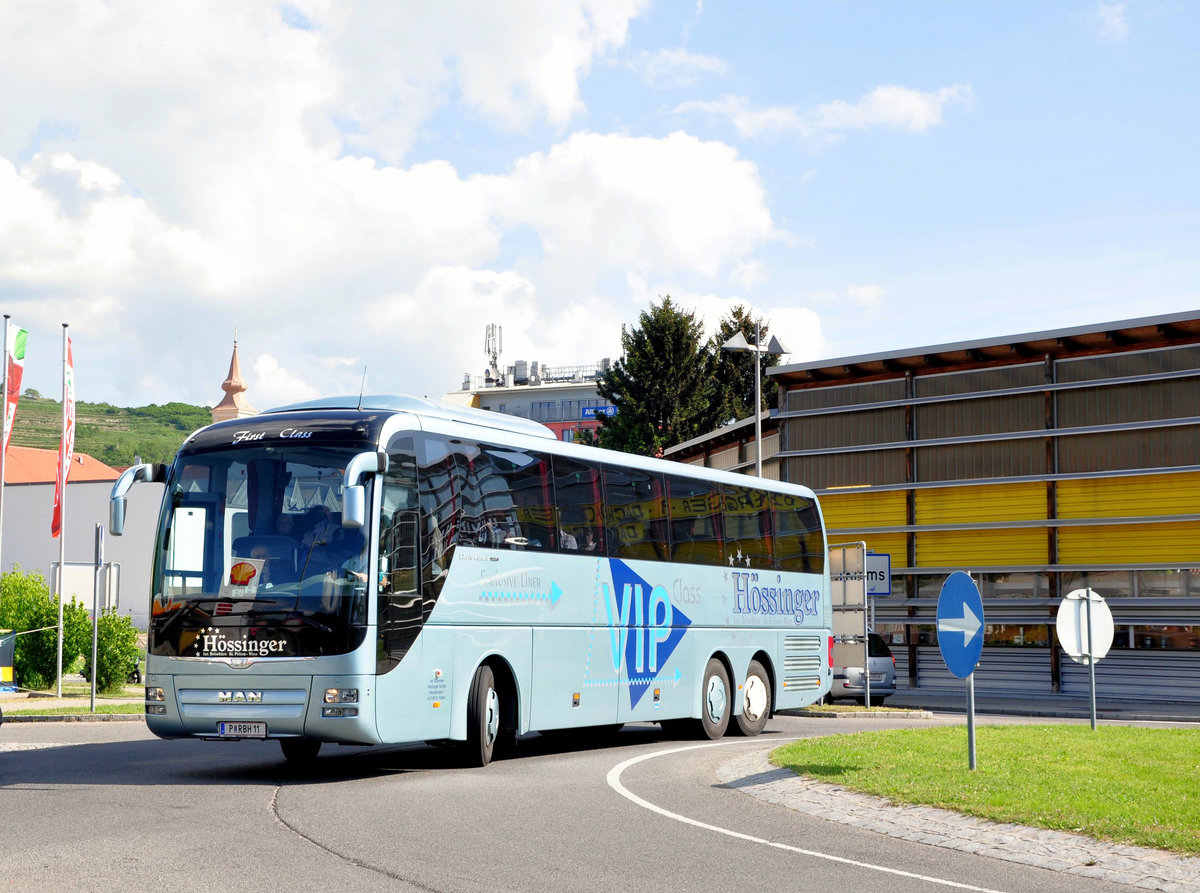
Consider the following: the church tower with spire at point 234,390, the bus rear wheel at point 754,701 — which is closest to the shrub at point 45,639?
the bus rear wheel at point 754,701

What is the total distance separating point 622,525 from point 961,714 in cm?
1367

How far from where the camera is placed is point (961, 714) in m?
27.5

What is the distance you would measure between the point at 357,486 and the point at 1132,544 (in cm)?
2400

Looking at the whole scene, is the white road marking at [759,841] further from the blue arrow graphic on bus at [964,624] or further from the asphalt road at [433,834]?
the blue arrow graphic on bus at [964,624]

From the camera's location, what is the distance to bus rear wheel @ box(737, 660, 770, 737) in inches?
750

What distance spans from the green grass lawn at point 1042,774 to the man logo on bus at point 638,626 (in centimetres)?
214

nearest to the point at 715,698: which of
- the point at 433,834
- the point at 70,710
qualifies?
the point at 433,834

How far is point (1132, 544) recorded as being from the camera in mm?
31328

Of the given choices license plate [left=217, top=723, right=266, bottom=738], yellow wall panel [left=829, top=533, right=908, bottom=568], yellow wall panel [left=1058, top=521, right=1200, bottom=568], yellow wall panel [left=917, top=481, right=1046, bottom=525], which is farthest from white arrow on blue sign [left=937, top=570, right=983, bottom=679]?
yellow wall panel [left=829, top=533, right=908, bottom=568]

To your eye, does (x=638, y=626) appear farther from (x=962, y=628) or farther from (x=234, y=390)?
(x=234, y=390)

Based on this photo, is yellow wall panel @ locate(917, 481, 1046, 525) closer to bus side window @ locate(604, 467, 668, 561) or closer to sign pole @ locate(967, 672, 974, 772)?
bus side window @ locate(604, 467, 668, 561)

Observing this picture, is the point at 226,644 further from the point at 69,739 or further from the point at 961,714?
the point at 961,714

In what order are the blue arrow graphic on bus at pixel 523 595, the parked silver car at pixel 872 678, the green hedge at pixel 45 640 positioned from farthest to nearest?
the green hedge at pixel 45 640 < the parked silver car at pixel 872 678 < the blue arrow graphic on bus at pixel 523 595

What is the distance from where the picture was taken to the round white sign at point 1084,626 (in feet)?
55.9
